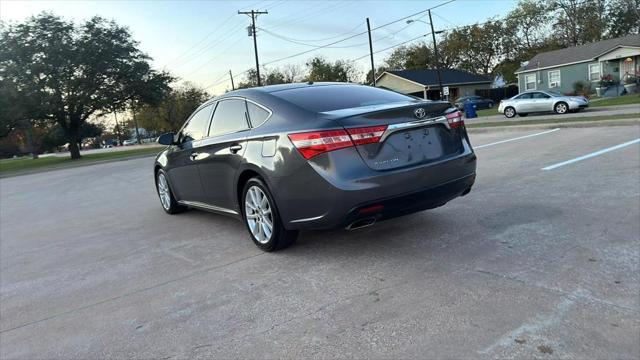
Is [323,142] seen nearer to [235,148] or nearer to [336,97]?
[336,97]

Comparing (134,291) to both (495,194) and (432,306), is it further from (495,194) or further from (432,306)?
(495,194)

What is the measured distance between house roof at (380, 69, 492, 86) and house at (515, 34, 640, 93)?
10.9 m

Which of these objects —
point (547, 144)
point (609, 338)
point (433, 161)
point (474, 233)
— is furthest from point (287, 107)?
point (547, 144)

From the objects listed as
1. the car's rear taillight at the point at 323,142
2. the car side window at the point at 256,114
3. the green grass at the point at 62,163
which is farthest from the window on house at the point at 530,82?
the car's rear taillight at the point at 323,142

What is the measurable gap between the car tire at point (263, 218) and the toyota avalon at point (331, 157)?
0.01 metres

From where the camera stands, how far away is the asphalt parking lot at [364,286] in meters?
2.92

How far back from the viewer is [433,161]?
14.0 feet

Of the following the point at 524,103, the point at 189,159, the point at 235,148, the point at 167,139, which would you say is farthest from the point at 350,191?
the point at 524,103

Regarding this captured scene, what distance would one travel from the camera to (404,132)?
4160mm

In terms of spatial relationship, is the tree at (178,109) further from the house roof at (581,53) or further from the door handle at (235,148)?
the door handle at (235,148)

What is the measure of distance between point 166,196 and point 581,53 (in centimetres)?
4358

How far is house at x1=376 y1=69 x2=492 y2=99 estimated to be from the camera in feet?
182

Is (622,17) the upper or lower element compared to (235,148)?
upper

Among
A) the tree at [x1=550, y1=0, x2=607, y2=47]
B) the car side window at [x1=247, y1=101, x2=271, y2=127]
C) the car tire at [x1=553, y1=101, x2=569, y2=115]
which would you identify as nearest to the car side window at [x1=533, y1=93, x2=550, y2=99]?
the car tire at [x1=553, y1=101, x2=569, y2=115]
